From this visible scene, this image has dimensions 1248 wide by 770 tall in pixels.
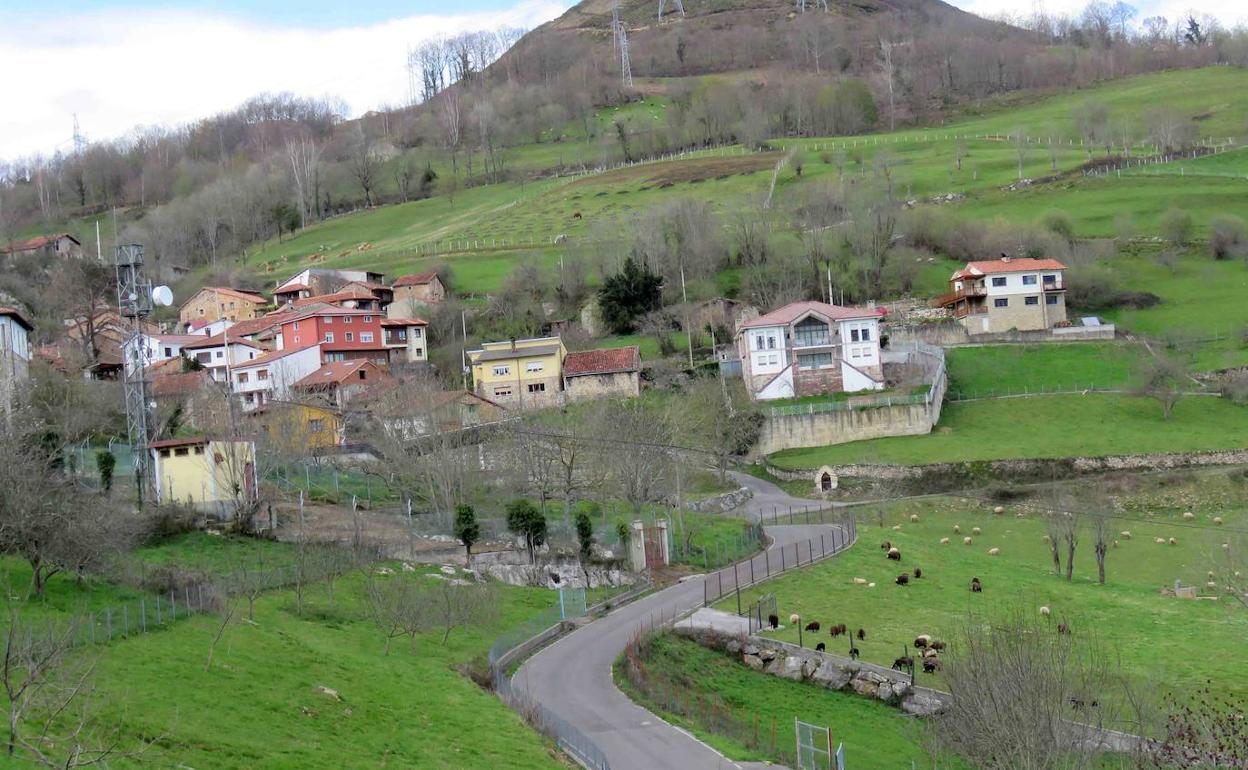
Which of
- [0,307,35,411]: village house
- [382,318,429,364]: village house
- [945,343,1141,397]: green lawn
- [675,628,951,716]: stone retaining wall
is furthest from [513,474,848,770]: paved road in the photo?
[382,318,429,364]: village house

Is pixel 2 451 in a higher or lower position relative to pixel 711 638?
higher

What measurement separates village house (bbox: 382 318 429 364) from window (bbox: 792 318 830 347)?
2498cm

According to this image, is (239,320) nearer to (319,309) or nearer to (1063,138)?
(319,309)

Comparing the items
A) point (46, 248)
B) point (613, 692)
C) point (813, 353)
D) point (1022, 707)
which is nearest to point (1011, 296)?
point (813, 353)

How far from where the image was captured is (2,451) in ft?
94.2

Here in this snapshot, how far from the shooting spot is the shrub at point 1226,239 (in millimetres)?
83375

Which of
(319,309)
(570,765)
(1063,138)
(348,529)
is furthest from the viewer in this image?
(1063,138)

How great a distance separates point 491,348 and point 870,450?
24605 millimetres

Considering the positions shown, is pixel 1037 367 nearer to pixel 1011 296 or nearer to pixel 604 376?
pixel 1011 296

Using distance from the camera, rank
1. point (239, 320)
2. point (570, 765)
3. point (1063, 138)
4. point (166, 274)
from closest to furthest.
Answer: point (570, 765) → point (239, 320) → point (166, 274) → point (1063, 138)

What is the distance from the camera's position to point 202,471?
38.4 m

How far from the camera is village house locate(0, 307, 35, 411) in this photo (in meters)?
43.0

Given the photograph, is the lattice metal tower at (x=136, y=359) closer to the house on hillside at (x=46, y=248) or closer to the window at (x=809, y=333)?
the window at (x=809, y=333)

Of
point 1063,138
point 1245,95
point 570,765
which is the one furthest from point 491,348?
point 1245,95
